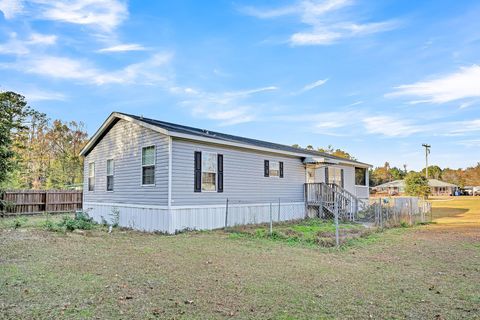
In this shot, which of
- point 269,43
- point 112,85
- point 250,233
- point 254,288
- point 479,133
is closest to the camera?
point 254,288

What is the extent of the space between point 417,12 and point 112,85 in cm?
1537

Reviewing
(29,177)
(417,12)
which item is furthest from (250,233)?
(29,177)

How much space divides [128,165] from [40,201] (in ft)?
34.0

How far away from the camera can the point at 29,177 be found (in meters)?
29.6

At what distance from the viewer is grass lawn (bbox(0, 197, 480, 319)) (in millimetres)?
4008

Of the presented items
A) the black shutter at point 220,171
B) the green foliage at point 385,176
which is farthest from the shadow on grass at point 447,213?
the green foliage at point 385,176

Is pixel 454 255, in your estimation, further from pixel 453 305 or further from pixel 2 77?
pixel 2 77

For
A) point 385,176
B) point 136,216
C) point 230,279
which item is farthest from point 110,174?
point 385,176

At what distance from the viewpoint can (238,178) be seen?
45.4 feet

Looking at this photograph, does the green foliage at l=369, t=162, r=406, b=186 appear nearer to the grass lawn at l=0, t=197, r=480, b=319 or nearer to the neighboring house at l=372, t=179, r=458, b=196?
the neighboring house at l=372, t=179, r=458, b=196

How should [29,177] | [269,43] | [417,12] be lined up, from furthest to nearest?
[29,177]
[269,43]
[417,12]

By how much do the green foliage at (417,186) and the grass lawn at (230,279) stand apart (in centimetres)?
2799

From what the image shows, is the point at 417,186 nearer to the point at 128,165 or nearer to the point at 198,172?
the point at 198,172

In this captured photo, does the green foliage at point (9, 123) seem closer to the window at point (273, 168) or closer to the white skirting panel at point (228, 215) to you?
the white skirting panel at point (228, 215)
